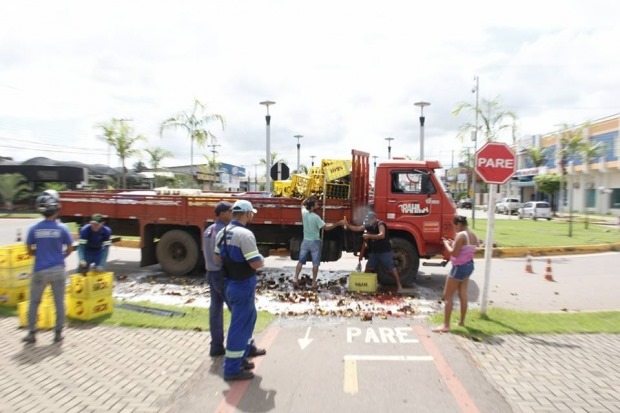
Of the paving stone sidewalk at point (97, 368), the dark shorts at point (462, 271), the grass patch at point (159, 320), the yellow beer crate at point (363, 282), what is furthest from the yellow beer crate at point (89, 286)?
the dark shorts at point (462, 271)

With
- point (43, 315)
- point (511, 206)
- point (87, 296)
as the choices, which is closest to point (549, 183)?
point (511, 206)

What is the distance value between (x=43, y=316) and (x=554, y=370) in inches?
238

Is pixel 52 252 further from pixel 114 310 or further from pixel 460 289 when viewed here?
pixel 460 289

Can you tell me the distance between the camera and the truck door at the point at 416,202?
925cm

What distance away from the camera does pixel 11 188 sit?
34.7 metres

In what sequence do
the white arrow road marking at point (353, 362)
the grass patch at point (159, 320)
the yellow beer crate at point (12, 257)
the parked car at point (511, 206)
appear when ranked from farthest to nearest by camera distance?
the parked car at point (511, 206), the yellow beer crate at point (12, 257), the grass patch at point (159, 320), the white arrow road marking at point (353, 362)

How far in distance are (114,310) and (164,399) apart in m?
3.34

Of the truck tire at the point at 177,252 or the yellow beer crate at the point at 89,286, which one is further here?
the truck tire at the point at 177,252

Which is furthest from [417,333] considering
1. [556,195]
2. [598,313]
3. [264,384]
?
[556,195]

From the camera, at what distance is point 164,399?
13.5ft

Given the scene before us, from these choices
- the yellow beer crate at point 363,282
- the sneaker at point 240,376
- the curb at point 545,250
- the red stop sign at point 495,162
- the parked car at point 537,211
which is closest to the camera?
the sneaker at point 240,376

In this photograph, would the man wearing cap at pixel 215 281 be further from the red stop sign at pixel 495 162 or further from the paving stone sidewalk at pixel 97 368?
the red stop sign at pixel 495 162

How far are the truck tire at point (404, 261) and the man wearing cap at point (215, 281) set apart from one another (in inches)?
185

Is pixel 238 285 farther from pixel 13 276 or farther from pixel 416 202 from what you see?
pixel 416 202
